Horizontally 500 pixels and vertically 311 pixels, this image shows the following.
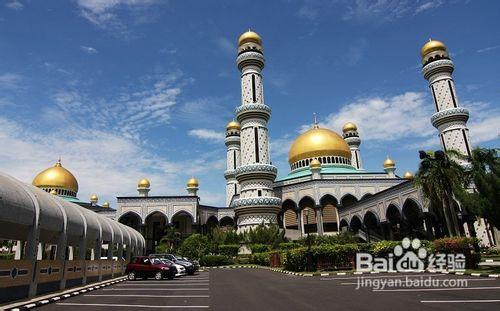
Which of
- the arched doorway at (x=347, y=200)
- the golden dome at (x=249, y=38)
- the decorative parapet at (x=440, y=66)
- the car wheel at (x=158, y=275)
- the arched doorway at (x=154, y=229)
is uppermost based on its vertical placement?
the golden dome at (x=249, y=38)

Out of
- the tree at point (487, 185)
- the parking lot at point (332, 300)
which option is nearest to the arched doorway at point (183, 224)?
the tree at point (487, 185)

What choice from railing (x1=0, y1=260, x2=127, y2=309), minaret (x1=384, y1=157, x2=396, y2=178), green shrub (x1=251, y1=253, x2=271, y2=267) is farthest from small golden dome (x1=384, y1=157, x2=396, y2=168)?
railing (x1=0, y1=260, x2=127, y2=309)

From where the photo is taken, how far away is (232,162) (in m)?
73.2

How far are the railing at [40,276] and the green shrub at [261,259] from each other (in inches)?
702

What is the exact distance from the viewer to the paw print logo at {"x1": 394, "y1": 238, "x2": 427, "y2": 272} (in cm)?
2211

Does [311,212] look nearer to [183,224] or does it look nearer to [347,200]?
[347,200]

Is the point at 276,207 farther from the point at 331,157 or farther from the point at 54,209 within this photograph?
the point at 54,209

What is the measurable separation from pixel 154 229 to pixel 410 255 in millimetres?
53082

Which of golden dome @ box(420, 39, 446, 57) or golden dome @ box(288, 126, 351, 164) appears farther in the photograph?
golden dome @ box(288, 126, 351, 164)

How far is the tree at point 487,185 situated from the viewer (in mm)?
18562

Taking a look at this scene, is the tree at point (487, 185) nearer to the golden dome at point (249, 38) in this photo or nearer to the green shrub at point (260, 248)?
the green shrub at point (260, 248)

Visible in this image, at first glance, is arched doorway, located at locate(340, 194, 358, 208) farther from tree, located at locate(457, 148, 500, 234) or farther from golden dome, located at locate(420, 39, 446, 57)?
tree, located at locate(457, 148, 500, 234)

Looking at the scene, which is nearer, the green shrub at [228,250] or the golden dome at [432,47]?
the green shrub at [228,250]

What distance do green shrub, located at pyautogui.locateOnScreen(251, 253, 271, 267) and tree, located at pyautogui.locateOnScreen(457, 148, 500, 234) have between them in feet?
63.4
